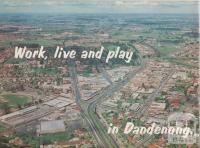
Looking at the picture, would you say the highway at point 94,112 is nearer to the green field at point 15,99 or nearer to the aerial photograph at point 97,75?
the aerial photograph at point 97,75

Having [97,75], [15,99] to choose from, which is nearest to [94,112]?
[97,75]

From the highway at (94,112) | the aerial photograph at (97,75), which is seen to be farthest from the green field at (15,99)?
the highway at (94,112)

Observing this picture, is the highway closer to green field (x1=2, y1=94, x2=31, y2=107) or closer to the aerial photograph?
the aerial photograph

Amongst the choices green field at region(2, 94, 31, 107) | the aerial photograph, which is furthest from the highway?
green field at region(2, 94, 31, 107)

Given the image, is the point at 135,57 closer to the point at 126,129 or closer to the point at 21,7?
the point at 126,129

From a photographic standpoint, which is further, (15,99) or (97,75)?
(97,75)

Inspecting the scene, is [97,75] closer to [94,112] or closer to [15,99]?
[94,112]
